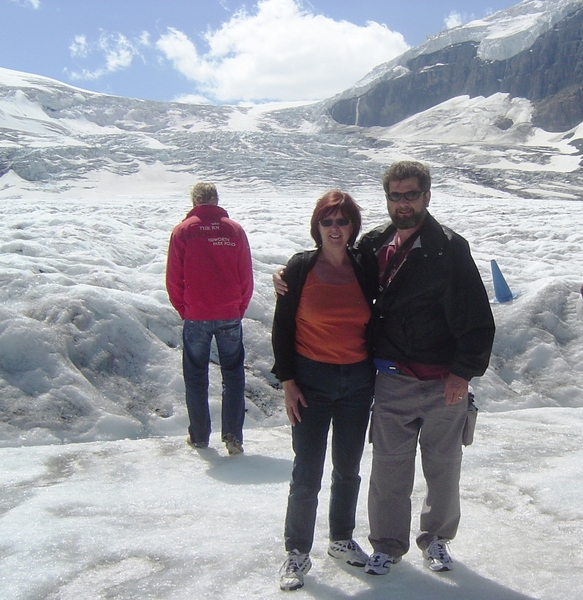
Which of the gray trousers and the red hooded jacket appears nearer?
the gray trousers

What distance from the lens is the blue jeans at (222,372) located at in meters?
4.64

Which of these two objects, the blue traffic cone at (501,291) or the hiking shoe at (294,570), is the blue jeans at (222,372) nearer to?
the hiking shoe at (294,570)

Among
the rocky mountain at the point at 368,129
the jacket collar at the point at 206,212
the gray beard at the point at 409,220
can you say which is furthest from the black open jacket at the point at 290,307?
the rocky mountain at the point at 368,129

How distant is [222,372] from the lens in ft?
15.5

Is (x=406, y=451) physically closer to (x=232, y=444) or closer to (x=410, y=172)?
(x=410, y=172)

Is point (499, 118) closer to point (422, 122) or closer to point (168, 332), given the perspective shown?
point (422, 122)

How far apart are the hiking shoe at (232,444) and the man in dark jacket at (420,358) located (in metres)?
1.91

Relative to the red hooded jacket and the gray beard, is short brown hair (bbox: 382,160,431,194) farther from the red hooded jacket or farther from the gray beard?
the red hooded jacket

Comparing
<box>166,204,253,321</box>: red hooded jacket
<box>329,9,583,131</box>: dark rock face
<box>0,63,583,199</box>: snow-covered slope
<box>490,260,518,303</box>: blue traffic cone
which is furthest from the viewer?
<box>329,9,583,131</box>: dark rock face

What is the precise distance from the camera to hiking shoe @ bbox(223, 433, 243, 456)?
4.71m

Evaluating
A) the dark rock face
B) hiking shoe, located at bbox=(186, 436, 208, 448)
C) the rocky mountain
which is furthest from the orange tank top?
the dark rock face

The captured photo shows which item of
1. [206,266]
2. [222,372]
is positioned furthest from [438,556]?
[206,266]

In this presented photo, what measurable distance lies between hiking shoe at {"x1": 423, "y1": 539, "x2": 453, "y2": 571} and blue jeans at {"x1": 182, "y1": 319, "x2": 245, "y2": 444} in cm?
206

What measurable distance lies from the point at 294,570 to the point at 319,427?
669 mm
